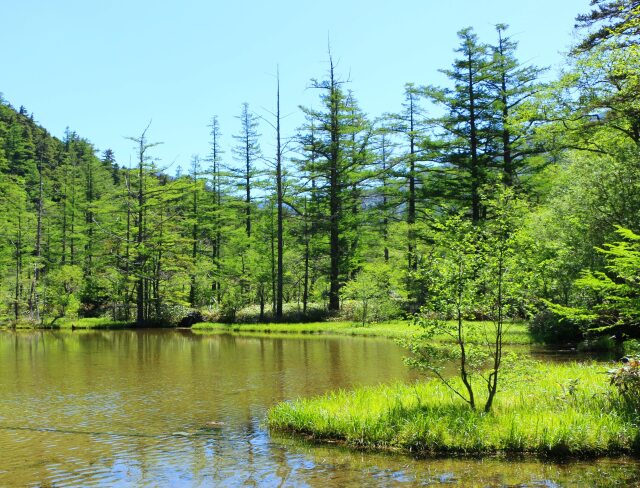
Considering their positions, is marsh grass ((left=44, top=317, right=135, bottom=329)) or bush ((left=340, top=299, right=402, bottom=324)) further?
marsh grass ((left=44, top=317, right=135, bottom=329))

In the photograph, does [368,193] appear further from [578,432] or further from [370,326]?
[578,432]

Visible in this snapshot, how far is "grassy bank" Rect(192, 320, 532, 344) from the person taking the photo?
22.1 m

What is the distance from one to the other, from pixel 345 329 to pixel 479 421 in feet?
65.0

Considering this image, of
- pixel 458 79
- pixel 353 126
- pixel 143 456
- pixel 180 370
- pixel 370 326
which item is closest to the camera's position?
pixel 143 456

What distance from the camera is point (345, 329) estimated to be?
27.1 metres

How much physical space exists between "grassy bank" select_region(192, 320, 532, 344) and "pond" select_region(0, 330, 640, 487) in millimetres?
5905

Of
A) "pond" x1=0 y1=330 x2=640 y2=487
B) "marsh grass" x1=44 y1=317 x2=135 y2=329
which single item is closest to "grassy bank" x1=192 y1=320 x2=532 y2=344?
"pond" x1=0 y1=330 x2=640 y2=487

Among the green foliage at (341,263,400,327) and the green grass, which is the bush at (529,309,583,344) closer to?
the green foliage at (341,263,400,327)

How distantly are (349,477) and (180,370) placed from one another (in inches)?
418

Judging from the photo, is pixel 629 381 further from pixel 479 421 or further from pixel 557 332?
pixel 557 332

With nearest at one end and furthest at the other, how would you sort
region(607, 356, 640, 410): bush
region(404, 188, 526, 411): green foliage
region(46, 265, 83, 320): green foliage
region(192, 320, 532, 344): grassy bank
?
region(607, 356, 640, 410): bush < region(404, 188, 526, 411): green foliage < region(192, 320, 532, 344): grassy bank < region(46, 265, 83, 320): green foliage

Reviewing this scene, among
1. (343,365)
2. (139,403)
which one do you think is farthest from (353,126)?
(139,403)

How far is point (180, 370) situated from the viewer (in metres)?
15.8

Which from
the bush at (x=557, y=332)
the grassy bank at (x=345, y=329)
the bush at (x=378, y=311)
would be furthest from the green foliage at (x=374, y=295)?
the bush at (x=557, y=332)
